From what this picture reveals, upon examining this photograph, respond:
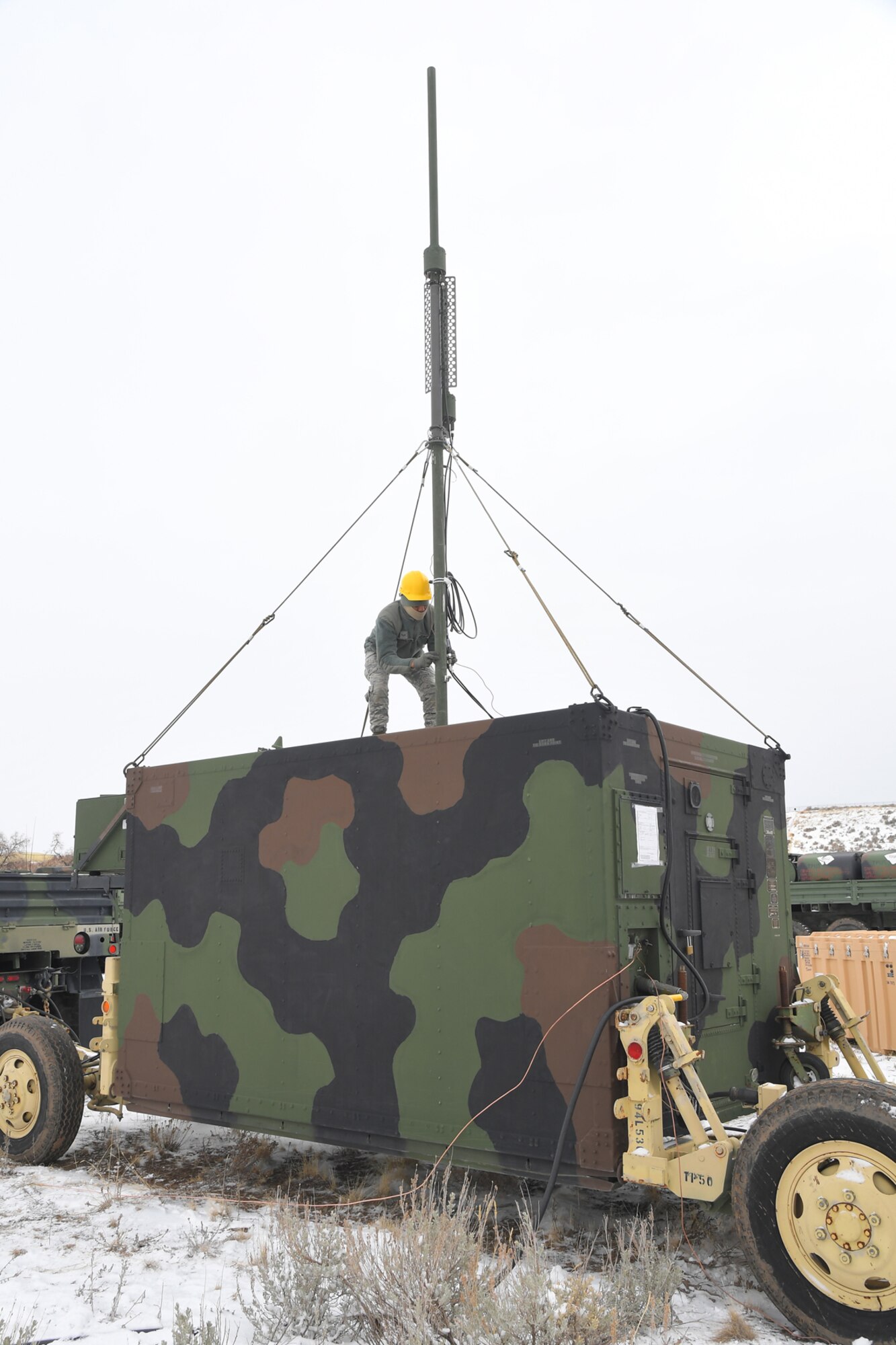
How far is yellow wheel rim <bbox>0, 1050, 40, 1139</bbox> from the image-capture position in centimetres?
732

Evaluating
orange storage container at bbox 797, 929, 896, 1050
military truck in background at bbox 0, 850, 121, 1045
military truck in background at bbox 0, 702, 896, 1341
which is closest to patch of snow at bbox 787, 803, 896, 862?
orange storage container at bbox 797, 929, 896, 1050

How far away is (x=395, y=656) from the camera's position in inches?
324

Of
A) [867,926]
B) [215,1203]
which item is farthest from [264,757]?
[867,926]

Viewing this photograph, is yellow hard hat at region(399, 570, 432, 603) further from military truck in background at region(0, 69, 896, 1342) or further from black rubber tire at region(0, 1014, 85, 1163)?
black rubber tire at region(0, 1014, 85, 1163)

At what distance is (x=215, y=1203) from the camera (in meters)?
6.12

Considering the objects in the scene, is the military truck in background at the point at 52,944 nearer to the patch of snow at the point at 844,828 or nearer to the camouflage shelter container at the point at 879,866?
the camouflage shelter container at the point at 879,866

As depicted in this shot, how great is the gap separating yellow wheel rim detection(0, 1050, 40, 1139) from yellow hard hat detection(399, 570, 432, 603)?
4.24 metres

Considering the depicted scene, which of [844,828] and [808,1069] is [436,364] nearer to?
[808,1069]

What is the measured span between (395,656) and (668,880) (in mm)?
3357

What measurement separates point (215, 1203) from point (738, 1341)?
3.15 m

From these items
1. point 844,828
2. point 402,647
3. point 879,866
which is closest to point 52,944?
point 402,647

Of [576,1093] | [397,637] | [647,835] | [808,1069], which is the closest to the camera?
[576,1093]

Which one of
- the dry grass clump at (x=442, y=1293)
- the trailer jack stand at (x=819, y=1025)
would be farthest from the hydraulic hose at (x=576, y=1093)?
the trailer jack stand at (x=819, y=1025)

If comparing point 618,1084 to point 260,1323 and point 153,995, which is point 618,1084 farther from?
point 153,995
